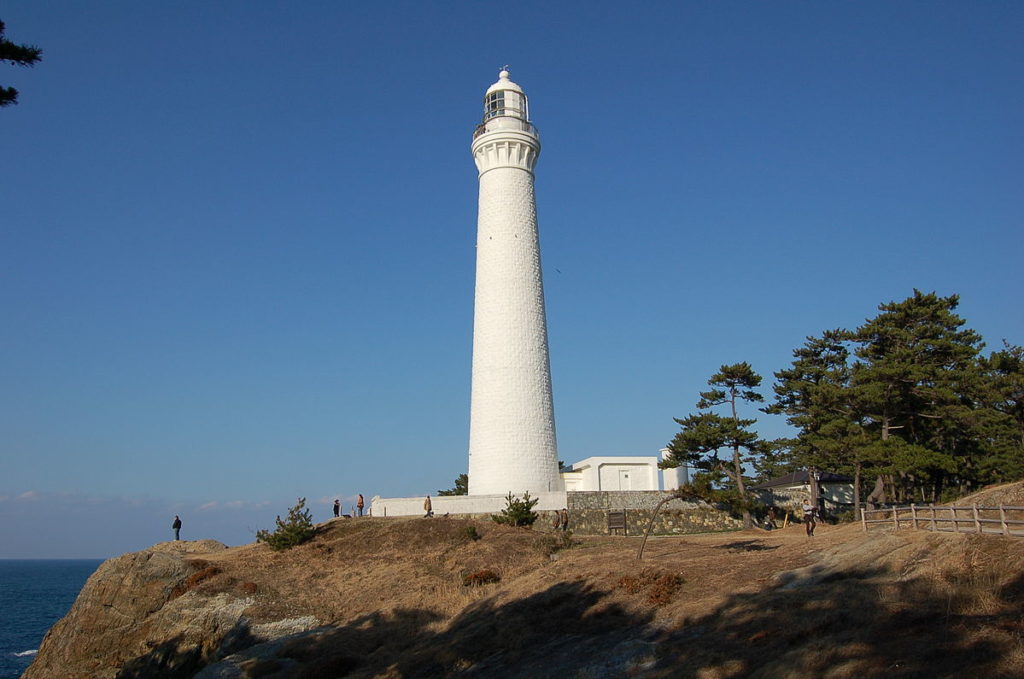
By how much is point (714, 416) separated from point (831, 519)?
9.27 metres

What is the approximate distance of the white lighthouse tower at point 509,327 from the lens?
38531 mm

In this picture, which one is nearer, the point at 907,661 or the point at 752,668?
the point at 907,661

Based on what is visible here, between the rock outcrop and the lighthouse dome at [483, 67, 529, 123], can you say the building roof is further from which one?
the rock outcrop

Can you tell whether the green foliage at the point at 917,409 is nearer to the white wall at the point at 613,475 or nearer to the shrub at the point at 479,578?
the white wall at the point at 613,475

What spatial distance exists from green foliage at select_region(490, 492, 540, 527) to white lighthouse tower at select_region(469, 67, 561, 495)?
2.33 meters

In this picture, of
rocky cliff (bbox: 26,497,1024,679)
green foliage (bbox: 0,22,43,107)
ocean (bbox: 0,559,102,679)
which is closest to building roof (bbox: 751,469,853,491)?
rocky cliff (bbox: 26,497,1024,679)

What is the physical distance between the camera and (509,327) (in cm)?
3941

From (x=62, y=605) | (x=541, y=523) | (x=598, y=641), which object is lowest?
(x=62, y=605)

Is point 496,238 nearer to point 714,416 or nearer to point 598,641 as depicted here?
point 714,416

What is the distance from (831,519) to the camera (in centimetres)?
4325

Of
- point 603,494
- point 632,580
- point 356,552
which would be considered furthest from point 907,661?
point 603,494

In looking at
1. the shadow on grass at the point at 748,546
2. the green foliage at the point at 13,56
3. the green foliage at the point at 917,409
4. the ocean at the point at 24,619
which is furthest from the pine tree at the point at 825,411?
the ocean at the point at 24,619

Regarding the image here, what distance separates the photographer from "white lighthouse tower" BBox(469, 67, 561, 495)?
3853 cm

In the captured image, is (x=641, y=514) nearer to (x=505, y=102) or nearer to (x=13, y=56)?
(x=505, y=102)
